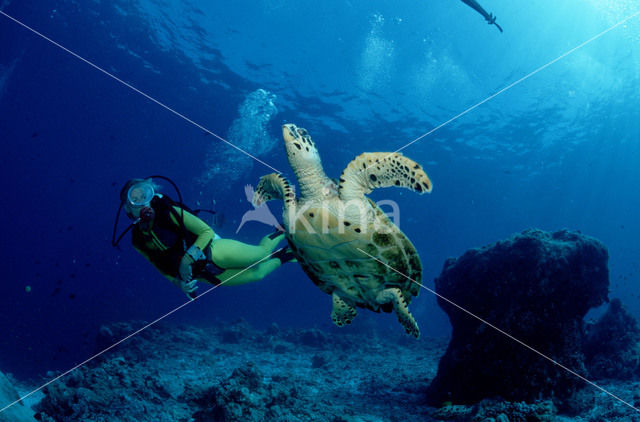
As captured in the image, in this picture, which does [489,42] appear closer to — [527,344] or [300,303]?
[527,344]

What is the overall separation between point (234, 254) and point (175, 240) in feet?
3.01

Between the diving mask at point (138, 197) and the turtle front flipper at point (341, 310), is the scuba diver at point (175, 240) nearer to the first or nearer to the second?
the diving mask at point (138, 197)

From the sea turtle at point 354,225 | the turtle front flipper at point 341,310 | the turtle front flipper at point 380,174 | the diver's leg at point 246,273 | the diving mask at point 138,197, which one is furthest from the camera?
the diver's leg at point 246,273

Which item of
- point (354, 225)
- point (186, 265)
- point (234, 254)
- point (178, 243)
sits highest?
point (354, 225)

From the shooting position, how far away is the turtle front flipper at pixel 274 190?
164 inches

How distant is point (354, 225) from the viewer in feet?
12.1

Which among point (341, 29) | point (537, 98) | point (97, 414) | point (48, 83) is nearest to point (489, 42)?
point (537, 98)

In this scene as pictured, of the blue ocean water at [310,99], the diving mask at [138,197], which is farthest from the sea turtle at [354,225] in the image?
the blue ocean water at [310,99]

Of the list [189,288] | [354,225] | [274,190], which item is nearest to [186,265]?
[189,288]

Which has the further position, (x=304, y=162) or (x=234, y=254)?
(x=234, y=254)

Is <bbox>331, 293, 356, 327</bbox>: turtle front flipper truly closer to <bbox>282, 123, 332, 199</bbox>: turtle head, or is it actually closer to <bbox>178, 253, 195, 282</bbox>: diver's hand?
<bbox>282, 123, 332, 199</bbox>: turtle head

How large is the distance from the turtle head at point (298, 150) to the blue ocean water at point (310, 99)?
4.67m

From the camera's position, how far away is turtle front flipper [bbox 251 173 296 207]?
416 cm

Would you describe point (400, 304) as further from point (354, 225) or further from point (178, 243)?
point (178, 243)
